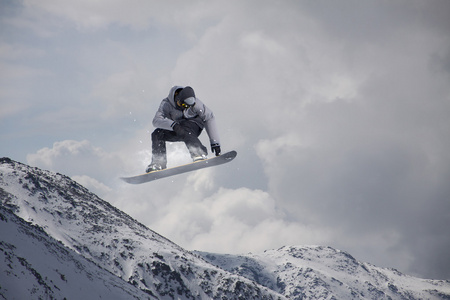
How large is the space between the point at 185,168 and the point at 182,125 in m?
2.04

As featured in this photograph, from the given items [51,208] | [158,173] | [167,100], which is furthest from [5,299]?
[51,208]

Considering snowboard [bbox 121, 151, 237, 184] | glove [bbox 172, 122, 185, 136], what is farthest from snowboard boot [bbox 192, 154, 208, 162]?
glove [bbox 172, 122, 185, 136]

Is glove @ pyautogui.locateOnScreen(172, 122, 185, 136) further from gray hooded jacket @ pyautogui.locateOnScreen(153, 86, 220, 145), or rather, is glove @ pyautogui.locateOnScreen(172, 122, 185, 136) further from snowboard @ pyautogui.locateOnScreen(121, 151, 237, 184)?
snowboard @ pyautogui.locateOnScreen(121, 151, 237, 184)

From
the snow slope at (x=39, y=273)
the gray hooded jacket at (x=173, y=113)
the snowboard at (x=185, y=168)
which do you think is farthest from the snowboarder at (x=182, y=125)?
the snow slope at (x=39, y=273)

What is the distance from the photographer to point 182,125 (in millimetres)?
15633

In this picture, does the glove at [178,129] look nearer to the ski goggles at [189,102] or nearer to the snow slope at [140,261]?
the ski goggles at [189,102]

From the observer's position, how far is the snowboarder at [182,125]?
14391 mm

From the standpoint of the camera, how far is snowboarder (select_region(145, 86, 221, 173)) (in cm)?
1439

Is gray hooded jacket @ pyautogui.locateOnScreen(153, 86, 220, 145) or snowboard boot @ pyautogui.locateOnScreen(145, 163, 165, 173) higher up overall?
gray hooded jacket @ pyautogui.locateOnScreen(153, 86, 220, 145)

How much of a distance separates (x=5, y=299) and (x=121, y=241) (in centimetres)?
15884

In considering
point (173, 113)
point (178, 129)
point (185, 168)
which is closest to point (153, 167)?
point (185, 168)

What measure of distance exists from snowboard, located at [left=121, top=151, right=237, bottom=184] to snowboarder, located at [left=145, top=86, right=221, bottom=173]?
193mm

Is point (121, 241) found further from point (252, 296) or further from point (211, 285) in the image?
point (252, 296)

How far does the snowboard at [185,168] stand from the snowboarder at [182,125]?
193 millimetres
